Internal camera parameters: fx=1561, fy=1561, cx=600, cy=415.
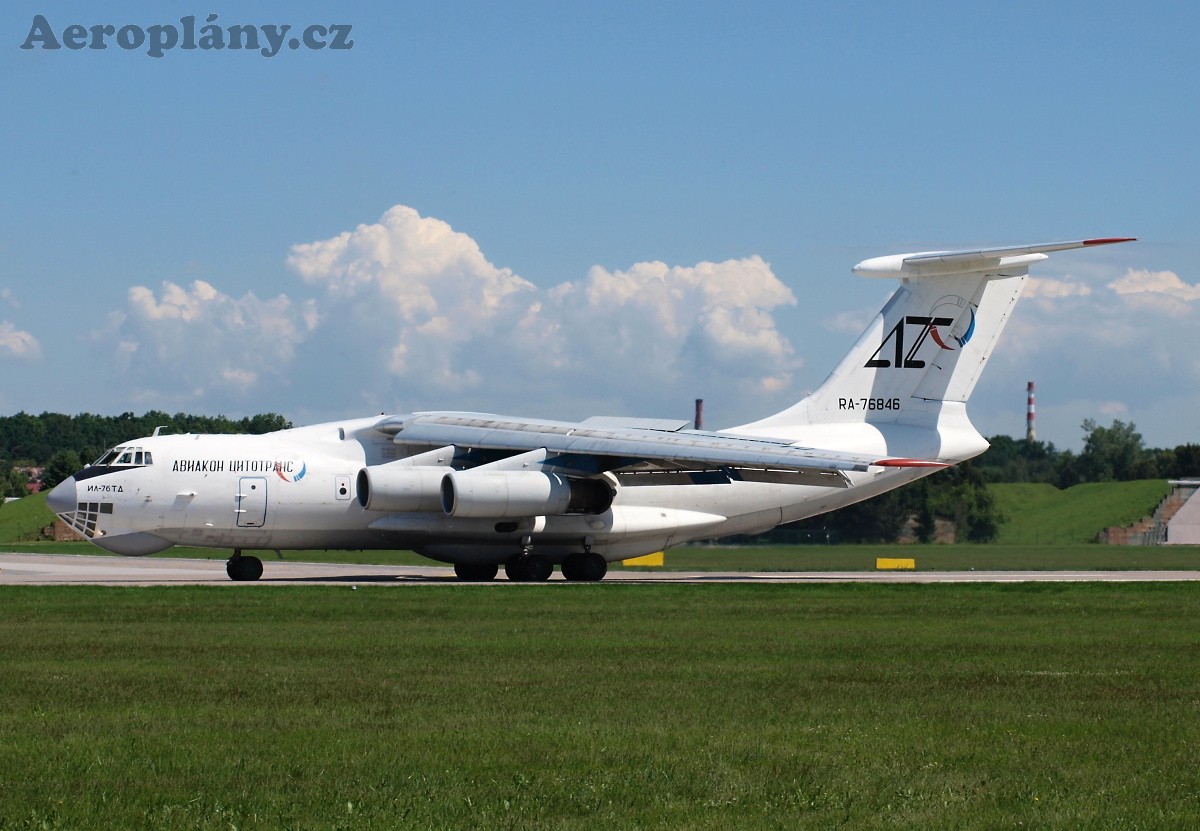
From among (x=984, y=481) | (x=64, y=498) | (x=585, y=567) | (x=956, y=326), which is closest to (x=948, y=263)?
(x=956, y=326)

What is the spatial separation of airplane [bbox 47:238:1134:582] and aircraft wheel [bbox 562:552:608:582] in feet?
0.14

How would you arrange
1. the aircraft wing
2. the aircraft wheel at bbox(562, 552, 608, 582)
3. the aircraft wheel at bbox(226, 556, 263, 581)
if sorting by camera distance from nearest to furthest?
the aircraft wing → the aircraft wheel at bbox(226, 556, 263, 581) → the aircraft wheel at bbox(562, 552, 608, 582)

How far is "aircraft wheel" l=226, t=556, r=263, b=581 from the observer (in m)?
28.9

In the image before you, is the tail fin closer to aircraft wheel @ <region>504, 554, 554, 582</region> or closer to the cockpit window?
aircraft wheel @ <region>504, 554, 554, 582</region>

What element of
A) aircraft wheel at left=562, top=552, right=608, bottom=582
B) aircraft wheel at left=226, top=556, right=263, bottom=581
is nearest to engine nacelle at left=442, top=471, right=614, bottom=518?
aircraft wheel at left=562, top=552, right=608, bottom=582

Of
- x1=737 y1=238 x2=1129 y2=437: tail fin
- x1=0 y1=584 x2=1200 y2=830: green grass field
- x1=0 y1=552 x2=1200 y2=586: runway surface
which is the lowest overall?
x1=0 y1=584 x2=1200 y2=830: green grass field

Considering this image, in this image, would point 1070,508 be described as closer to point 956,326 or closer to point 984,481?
point 984,481

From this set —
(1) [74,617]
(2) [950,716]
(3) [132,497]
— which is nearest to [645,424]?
(3) [132,497]

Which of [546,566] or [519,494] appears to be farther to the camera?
[546,566]

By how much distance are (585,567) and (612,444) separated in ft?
10.4

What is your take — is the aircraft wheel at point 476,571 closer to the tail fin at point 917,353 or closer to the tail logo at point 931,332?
the tail fin at point 917,353

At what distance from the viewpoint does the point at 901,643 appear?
52.4 ft

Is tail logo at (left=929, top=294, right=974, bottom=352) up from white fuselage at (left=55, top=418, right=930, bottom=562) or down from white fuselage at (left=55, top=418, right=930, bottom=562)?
→ up

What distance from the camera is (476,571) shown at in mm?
31031
